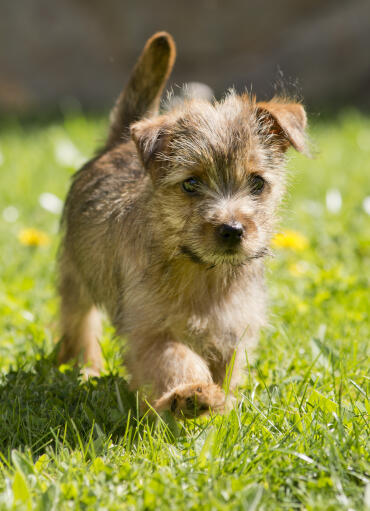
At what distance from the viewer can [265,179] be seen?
9.65 feet

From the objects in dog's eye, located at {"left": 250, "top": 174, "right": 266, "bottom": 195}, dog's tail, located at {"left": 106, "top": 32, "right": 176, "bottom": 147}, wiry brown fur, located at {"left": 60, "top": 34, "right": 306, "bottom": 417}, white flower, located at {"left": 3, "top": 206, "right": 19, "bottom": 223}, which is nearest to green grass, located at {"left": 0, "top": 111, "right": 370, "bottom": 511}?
wiry brown fur, located at {"left": 60, "top": 34, "right": 306, "bottom": 417}

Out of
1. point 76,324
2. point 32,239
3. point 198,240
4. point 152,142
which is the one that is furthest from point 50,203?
point 198,240

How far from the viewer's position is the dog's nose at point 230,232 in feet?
8.61

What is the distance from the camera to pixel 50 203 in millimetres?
5367

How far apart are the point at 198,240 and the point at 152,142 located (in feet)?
1.54

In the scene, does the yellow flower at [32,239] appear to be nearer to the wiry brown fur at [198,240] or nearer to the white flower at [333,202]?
the wiry brown fur at [198,240]

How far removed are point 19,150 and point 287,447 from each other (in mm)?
5368

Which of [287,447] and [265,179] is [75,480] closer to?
[287,447]

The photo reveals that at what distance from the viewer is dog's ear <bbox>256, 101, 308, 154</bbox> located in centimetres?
294

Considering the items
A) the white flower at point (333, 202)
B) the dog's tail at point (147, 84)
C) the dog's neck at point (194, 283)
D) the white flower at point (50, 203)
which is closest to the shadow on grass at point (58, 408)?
the dog's neck at point (194, 283)

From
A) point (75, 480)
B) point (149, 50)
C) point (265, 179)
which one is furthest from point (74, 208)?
point (75, 480)

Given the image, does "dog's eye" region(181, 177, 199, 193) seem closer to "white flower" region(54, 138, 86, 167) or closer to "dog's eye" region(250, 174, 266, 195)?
"dog's eye" region(250, 174, 266, 195)

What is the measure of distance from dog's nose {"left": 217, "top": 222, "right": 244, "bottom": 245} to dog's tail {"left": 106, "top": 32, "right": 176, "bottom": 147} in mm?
1274

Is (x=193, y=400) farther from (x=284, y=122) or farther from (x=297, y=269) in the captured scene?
(x=297, y=269)
